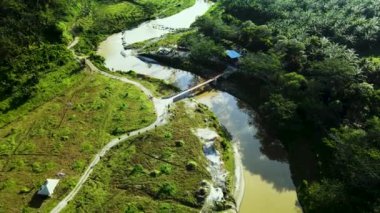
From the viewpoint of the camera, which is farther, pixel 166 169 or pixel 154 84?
pixel 154 84

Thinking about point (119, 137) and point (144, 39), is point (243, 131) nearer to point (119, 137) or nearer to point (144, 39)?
point (119, 137)

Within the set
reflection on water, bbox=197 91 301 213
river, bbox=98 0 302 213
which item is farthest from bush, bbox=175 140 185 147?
reflection on water, bbox=197 91 301 213

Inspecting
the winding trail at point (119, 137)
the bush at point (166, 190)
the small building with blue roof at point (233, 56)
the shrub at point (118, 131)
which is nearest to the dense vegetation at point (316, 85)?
the small building with blue roof at point (233, 56)

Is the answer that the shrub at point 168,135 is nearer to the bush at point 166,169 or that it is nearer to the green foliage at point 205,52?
the bush at point 166,169

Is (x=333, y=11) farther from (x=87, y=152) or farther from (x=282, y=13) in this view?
(x=87, y=152)

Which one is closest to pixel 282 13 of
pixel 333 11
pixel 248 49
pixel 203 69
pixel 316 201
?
pixel 333 11

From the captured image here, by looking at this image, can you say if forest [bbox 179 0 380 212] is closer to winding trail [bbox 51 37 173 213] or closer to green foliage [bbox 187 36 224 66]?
green foliage [bbox 187 36 224 66]

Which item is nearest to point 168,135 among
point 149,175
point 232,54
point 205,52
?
point 149,175
